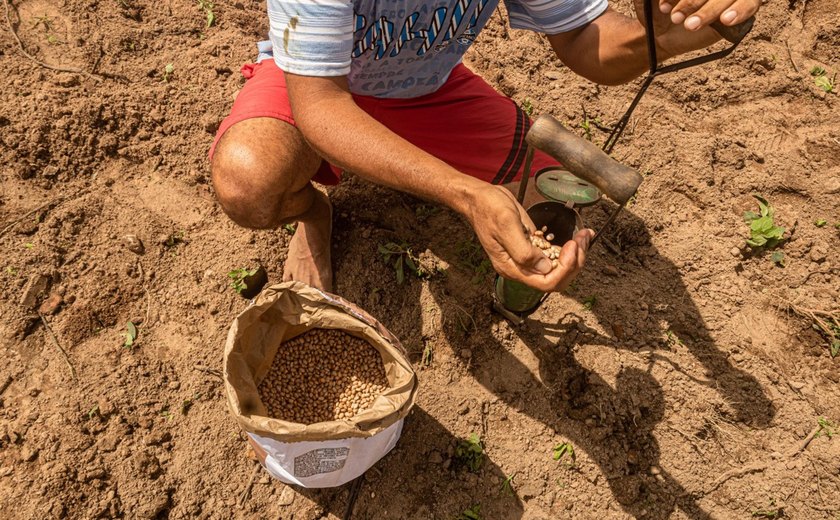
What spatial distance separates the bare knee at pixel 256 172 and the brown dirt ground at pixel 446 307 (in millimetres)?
505

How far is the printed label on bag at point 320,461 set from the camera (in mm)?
1671

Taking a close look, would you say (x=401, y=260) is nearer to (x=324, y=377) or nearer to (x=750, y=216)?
(x=324, y=377)

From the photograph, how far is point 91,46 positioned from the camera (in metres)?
2.67

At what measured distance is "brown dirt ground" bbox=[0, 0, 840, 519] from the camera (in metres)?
2.04

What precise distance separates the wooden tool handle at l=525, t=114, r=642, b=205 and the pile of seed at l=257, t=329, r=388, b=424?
1.03 meters

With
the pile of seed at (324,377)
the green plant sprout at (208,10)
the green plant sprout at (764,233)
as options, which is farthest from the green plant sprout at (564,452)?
the green plant sprout at (208,10)

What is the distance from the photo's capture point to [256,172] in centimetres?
183

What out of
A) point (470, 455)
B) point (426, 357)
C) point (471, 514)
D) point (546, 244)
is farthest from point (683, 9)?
point (471, 514)

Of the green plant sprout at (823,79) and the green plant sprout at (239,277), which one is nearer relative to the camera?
the green plant sprout at (239,277)

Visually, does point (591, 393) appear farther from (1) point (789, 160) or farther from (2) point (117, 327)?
(2) point (117, 327)

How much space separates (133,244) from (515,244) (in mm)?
1731

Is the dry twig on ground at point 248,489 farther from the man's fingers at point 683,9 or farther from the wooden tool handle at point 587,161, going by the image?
the man's fingers at point 683,9

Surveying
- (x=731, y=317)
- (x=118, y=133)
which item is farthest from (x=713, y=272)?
(x=118, y=133)

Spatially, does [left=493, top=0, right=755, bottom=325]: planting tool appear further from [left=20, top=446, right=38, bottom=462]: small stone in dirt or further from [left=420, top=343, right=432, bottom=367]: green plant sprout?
[left=20, top=446, right=38, bottom=462]: small stone in dirt
